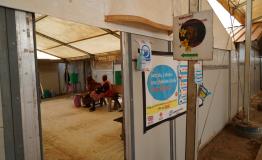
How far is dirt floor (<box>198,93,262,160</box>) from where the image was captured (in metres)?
3.52

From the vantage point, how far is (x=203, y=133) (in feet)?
12.0

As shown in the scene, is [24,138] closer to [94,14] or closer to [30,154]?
[30,154]

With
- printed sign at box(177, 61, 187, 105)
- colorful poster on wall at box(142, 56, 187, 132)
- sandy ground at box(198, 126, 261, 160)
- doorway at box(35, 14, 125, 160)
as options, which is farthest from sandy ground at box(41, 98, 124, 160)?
sandy ground at box(198, 126, 261, 160)

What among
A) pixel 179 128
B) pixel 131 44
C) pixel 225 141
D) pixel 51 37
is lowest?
pixel 225 141

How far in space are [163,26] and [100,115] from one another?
3775mm

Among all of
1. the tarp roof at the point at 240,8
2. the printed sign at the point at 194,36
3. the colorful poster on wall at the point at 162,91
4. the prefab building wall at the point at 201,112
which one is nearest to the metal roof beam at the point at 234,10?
the tarp roof at the point at 240,8

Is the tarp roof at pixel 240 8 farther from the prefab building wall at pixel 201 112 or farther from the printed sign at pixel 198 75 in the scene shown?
the printed sign at pixel 198 75

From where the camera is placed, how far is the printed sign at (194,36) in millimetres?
1648

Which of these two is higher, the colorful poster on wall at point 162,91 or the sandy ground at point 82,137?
the colorful poster on wall at point 162,91

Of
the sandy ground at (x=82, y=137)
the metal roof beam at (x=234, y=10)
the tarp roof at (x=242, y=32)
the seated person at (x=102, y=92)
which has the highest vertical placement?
the metal roof beam at (x=234, y=10)

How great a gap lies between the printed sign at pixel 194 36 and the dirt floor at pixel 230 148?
2.44 metres

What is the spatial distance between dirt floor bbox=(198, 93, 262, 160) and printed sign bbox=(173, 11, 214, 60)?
2443 millimetres

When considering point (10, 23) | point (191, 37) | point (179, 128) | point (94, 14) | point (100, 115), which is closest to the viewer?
point (10, 23)

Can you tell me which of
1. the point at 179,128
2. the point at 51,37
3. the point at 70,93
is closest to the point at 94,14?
the point at 179,128
